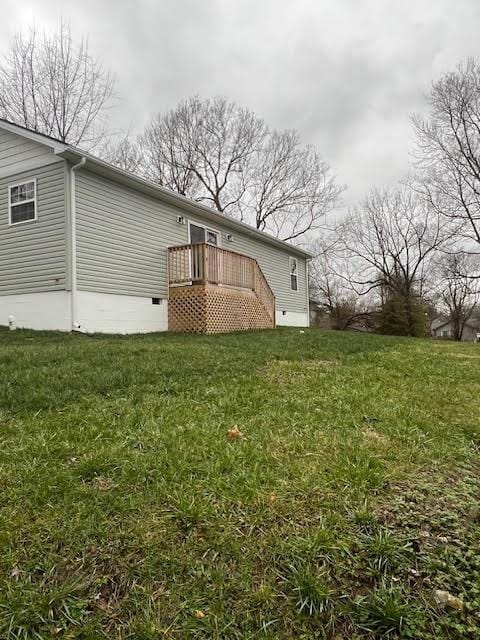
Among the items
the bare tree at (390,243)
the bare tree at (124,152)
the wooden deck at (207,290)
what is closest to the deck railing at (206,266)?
the wooden deck at (207,290)

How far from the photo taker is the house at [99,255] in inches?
333

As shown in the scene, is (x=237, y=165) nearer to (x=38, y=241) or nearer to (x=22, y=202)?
(x=22, y=202)

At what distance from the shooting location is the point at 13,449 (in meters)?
2.59

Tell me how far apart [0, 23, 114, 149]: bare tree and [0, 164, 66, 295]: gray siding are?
35.3ft

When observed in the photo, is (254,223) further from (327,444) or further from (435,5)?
(327,444)

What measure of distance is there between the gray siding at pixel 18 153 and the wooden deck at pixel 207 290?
361cm

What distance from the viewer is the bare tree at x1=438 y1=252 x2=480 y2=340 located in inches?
961

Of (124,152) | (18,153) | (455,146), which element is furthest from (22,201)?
(455,146)

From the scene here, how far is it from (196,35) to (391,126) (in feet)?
33.0

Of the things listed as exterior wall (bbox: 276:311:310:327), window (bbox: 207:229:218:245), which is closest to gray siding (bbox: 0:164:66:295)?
window (bbox: 207:229:218:245)

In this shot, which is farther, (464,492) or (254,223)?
(254,223)

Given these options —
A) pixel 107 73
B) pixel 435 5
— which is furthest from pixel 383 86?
pixel 107 73

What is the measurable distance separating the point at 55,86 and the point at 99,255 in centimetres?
1357

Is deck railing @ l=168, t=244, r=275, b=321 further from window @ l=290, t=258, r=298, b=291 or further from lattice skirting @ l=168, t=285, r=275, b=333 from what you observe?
window @ l=290, t=258, r=298, b=291
